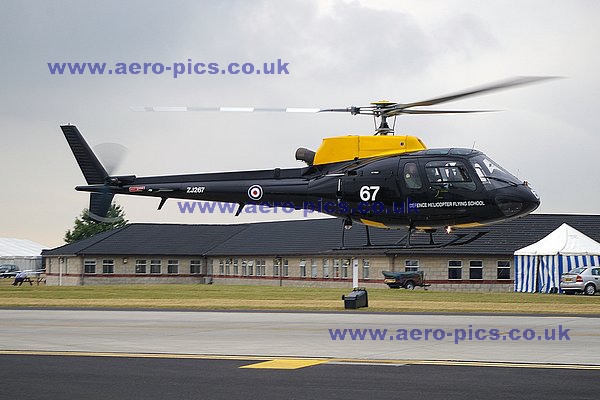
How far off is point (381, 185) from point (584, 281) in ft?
83.4

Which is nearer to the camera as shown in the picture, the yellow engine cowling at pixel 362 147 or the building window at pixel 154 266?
the yellow engine cowling at pixel 362 147

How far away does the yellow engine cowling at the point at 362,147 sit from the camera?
2419cm

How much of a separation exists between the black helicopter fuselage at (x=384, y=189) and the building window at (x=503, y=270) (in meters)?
33.4

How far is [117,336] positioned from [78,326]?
3796mm

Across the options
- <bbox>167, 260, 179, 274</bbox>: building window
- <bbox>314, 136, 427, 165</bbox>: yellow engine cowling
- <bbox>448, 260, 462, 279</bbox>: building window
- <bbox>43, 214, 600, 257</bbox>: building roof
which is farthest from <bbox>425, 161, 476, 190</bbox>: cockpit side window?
<bbox>167, 260, 179, 274</bbox>: building window

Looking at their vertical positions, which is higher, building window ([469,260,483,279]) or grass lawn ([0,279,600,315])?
building window ([469,260,483,279])

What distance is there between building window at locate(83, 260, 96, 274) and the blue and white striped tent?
3690 centimetres

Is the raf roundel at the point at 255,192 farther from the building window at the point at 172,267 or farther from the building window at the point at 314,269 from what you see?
the building window at the point at 172,267

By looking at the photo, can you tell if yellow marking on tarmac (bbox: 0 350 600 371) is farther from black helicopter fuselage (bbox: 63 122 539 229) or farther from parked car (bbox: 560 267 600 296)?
parked car (bbox: 560 267 600 296)

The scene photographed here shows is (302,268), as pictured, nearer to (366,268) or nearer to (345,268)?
(345,268)

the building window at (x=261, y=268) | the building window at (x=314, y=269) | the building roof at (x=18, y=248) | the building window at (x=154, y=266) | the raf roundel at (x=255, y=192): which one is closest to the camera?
the raf roundel at (x=255, y=192)

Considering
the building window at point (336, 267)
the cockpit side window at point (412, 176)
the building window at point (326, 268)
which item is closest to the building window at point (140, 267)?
the building window at point (326, 268)

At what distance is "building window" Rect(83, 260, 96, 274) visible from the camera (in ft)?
246

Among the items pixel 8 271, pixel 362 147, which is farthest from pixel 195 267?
pixel 362 147
